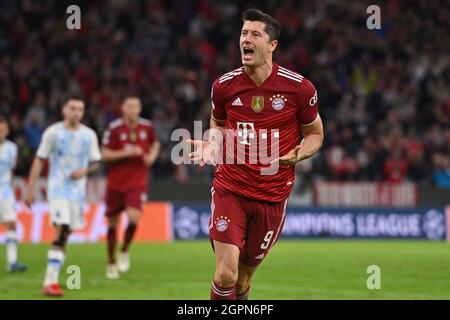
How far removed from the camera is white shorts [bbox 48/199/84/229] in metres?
12.9

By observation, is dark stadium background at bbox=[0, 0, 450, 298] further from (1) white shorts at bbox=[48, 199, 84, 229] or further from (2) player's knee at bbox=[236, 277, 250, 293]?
(2) player's knee at bbox=[236, 277, 250, 293]

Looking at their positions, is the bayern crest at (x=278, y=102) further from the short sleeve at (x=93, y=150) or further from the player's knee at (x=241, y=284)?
the short sleeve at (x=93, y=150)

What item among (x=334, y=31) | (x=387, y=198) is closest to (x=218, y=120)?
(x=387, y=198)

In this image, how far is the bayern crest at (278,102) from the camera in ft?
30.1

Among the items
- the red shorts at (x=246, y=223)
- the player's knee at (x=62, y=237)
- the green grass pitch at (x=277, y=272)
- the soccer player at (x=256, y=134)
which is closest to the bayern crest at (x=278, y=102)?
the soccer player at (x=256, y=134)

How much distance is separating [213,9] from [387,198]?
364 inches

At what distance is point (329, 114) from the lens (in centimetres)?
2817

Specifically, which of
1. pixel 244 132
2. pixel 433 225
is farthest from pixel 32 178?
pixel 433 225

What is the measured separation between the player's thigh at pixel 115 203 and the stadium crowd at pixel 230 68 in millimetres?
7891

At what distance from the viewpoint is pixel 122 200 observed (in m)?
15.9

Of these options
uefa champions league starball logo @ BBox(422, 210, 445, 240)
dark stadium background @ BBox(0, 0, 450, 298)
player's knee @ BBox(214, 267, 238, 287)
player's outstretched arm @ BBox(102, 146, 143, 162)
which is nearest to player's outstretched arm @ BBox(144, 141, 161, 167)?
player's outstretched arm @ BBox(102, 146, 143, 162)

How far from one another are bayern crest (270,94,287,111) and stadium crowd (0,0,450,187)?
1494cm

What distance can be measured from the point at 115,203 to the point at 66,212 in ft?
9.69

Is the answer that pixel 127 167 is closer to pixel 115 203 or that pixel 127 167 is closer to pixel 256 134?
pixel 115 203
